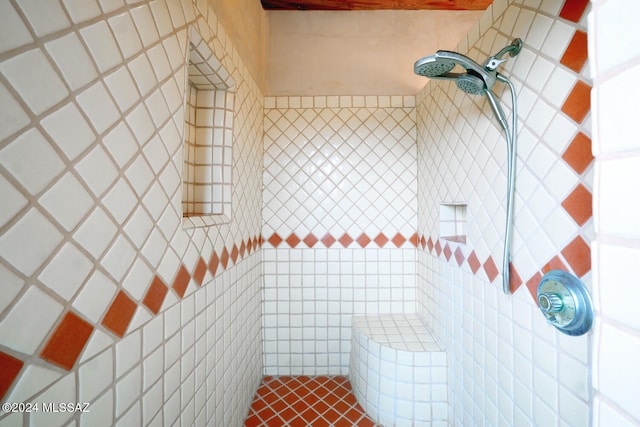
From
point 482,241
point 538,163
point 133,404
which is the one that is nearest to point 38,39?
point 133,404

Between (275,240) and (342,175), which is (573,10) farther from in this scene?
(275,240)

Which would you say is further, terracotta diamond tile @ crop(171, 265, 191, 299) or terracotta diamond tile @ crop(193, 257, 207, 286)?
terracotta diamond tile @ crop(193, 257, 207, 286)

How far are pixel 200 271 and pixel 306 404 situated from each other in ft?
3.79

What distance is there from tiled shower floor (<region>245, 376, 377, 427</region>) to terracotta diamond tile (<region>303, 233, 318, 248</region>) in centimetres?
89

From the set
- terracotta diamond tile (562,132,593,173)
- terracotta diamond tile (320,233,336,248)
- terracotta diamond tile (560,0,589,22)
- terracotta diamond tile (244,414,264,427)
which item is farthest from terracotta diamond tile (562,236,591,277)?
terracotta diamond tile (244,414,264,427)

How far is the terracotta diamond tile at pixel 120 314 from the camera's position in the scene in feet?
1.91

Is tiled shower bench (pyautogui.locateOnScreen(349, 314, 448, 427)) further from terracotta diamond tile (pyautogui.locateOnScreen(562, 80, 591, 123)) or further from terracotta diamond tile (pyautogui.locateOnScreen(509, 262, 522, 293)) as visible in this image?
terracotta diamond tile (pyautogui.locateOnScreen(562, 80, 591, 123))

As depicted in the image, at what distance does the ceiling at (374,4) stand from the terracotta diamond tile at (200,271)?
183 centimetres

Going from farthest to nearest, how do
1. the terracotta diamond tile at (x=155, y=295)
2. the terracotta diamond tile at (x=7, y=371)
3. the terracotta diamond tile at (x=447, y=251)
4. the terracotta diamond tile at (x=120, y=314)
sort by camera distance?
the terracotta diamond tile at (x=447, y=251)
the terracotta diamond tile at (x=155, y=295)
the terracotta diamond tile at (x=120, y=314)
the terracotta diamond tile at (x=7, y=371)

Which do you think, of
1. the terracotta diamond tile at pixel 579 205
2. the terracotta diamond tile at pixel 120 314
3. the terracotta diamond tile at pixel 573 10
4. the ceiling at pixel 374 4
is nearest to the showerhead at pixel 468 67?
the terracotta diamond tile at pixel 573 10

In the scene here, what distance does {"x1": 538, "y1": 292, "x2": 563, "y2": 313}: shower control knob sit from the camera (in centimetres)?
67

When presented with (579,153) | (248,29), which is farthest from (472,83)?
(248,29)

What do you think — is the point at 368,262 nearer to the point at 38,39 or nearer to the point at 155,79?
the point at 155,79

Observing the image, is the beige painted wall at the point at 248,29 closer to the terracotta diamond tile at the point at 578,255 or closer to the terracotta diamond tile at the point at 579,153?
the terracotta diamond tile at the point at 579,153
